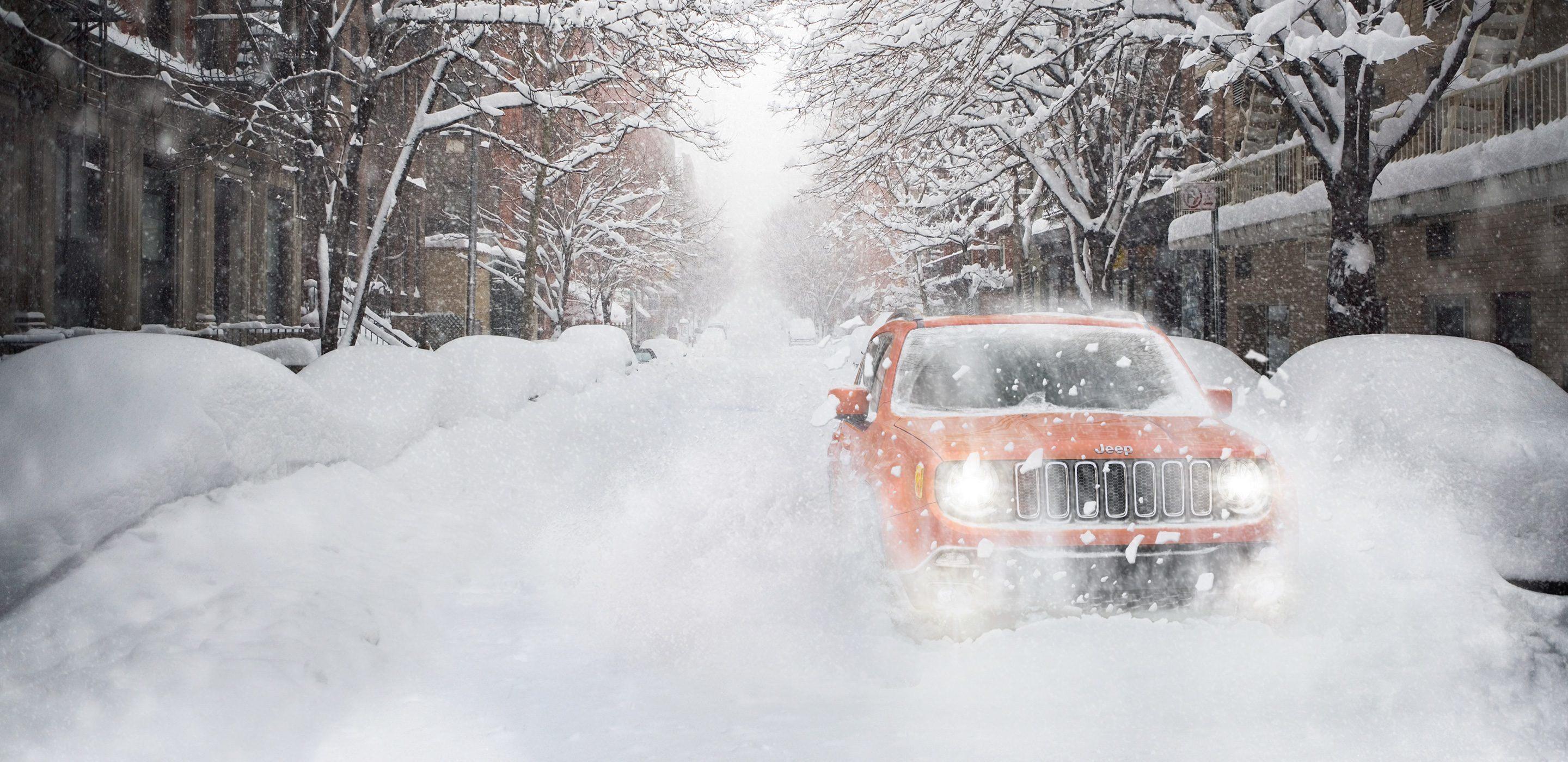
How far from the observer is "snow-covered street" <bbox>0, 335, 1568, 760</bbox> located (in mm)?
3611

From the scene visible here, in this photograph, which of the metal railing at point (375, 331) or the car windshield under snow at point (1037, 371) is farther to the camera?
the metal railing at point (375, 331)

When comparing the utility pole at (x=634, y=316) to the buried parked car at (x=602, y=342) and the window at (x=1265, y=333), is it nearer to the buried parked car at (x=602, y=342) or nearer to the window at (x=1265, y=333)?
the buried parked car at (x=602, y=342)

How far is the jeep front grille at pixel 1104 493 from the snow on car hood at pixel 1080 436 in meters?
0.05

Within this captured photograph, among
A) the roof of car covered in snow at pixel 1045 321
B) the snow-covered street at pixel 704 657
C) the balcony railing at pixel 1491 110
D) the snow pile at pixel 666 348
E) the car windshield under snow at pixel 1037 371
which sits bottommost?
the snow-covered street at pixel 704 657

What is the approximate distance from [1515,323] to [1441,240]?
6.36ft

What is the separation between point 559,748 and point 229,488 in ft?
11.4

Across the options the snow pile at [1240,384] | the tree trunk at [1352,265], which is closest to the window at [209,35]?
the snow pile at [1240,384]

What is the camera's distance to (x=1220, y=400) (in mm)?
5262

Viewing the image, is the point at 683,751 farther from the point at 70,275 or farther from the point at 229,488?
the point at 70,275

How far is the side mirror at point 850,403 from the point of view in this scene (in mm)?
5652

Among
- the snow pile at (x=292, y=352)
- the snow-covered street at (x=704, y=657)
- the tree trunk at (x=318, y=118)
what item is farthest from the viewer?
the snow pile at (x=292, y=352)

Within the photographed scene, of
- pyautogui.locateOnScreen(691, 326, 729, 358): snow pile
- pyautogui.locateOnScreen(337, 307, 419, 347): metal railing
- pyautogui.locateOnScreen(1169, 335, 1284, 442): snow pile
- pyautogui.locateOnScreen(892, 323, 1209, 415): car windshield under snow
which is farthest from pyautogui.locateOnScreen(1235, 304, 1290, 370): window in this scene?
pyautogui.locateOnScreen(691, 326, 729, 358): snow pile

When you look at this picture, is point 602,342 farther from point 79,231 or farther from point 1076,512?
point 1076,512

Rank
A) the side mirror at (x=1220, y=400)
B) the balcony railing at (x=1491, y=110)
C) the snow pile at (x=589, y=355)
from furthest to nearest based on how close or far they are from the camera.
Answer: the snow pile at (x=589, y=355) → the balcony railing at (x=1491, y=110) → the side mirror at (x=1220, y=400)
